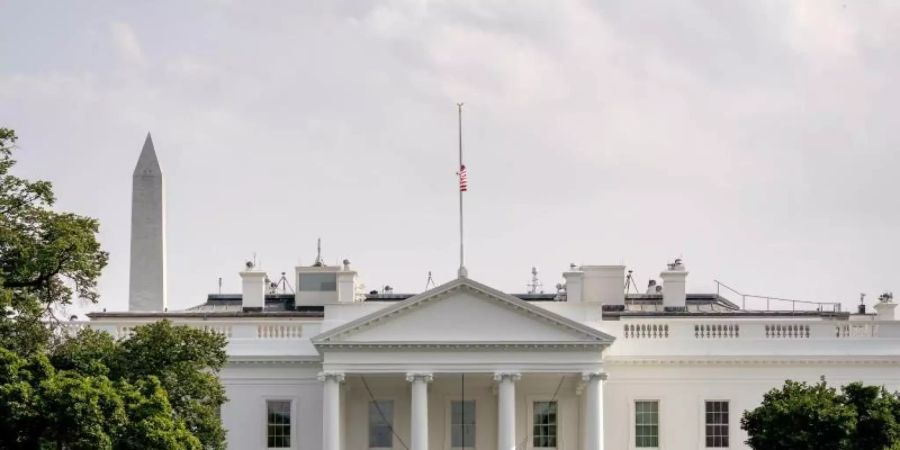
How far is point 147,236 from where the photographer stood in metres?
76.2

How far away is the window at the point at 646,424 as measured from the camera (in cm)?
6319

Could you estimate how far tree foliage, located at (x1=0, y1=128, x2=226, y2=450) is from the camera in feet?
157

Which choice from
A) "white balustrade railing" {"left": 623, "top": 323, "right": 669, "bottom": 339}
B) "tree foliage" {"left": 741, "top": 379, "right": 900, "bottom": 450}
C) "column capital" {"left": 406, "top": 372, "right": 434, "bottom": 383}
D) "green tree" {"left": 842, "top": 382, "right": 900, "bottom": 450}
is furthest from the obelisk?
"green tree" {"left": 842, "top": 382, "right": 900, "bottom": 450}

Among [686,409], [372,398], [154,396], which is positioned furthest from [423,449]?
[154,396]

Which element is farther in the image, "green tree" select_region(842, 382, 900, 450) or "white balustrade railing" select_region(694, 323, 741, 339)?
"white balustrade railing" select_region(694, 323, 741, 339)

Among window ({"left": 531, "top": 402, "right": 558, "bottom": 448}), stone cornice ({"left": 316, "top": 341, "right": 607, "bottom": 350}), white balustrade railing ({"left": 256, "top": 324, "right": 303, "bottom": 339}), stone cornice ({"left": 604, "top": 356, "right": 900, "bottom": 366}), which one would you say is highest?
white balustrade railing ({"left": 256, "top": 324, "right": 303, "bottom": 339})

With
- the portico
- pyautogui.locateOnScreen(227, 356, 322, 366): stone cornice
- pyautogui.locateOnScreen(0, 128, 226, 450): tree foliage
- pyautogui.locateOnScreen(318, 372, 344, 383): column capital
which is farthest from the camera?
pyautogui.locateOnScreen(227, 356, 322, 366): stone cornice

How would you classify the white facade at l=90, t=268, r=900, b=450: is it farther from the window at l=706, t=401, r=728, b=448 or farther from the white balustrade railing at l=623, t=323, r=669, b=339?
the window at l=706, t=401, r=728, b=448

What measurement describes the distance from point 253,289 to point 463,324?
11910mm

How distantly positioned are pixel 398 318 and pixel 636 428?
31.4 feet

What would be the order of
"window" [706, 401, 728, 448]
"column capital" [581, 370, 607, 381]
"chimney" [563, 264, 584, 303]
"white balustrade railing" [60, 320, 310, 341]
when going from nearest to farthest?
"column capital" [581, 370, 607, 381] → "window" [706, 401, 728, 448] → "white balustrade railing" [60, 320, 310, 341] → "chimney" [563, 264, 584, 303]

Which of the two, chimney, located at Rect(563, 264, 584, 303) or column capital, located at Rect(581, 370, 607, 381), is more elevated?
chimney, located at Rect(563, 264, 584, 303)

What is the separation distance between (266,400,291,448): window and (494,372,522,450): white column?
7869 mm

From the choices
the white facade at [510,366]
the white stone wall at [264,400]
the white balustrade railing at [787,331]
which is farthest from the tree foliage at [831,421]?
the white stone wall at [264,400]
